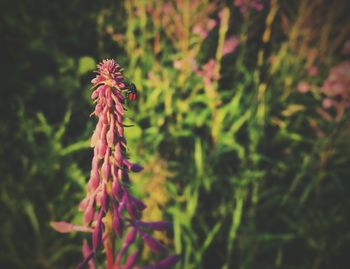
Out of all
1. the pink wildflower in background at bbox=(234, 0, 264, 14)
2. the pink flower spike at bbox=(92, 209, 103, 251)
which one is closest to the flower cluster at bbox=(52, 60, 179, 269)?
the pink flower spike at bbox=(92, 209, 103, 251)

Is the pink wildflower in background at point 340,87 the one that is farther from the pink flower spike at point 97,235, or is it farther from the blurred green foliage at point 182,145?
the pink flower spike at point 97,235

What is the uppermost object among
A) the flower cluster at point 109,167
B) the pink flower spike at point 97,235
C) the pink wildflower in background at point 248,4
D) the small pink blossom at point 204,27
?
the pink wildflower in background at point 248,4

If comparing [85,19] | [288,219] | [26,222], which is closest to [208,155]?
[288,219]

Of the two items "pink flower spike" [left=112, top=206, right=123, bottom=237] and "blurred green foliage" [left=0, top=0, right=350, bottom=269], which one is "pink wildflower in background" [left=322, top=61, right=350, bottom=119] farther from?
"pink flower spike" [left=112, top=206, right=123, bottom=237]

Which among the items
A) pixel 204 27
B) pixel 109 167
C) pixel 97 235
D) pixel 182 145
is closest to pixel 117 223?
pixel 97 235

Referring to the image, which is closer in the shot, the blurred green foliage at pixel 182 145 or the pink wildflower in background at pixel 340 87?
the blurred green foliage at pixel 182 145

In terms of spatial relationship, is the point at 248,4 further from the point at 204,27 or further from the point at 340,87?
the point at 340,87

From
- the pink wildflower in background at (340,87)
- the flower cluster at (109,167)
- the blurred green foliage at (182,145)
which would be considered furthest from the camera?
the pink wildflower in background at (340,87)

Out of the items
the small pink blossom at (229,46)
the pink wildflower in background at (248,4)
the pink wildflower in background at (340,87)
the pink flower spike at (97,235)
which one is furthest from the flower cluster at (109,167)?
the pink wildflower in background at (340,87)

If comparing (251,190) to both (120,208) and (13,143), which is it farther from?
(13,143)
